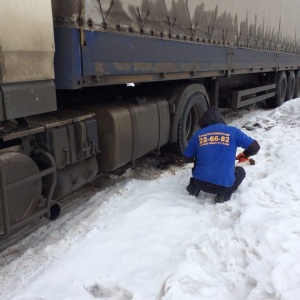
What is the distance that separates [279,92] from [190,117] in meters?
6.11

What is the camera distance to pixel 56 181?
3410 millimetres

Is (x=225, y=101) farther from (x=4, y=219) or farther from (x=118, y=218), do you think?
(x=4, y=219)

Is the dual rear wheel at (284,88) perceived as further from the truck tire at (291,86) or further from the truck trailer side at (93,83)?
the truck trailer side at (93,83)

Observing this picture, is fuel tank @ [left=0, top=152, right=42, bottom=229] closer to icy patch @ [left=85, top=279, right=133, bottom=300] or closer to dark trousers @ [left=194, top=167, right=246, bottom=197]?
icy patch @ [left=85, top=279, right=133, bottom=300]

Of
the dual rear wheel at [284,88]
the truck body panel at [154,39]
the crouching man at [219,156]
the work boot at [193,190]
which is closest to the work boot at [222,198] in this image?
the crouching man at [219,156]

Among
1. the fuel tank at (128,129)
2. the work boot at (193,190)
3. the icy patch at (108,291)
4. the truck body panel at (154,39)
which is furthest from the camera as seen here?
the work boot at (193,190)

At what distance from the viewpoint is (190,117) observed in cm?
630

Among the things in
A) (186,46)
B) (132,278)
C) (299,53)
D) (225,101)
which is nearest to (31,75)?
(132,278)

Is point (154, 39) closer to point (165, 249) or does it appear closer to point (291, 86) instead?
point (165, 249)

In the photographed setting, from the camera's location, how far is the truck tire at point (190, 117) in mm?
5723

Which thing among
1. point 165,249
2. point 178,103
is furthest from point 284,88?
point 165,249

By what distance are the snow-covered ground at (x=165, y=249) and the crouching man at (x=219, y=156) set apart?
0.18 metres

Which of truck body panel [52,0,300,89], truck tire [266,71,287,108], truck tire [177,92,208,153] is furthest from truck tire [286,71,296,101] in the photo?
truck tire [177,92,208,153]

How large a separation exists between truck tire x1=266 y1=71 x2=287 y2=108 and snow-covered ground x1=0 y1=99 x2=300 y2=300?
727 cm
